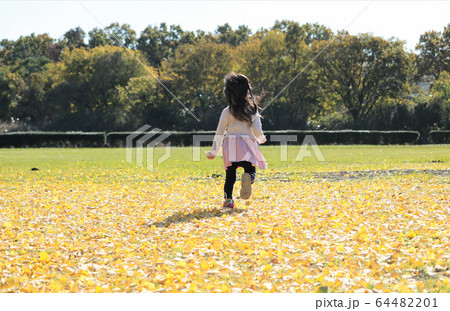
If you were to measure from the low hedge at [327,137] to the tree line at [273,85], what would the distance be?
9055 mm

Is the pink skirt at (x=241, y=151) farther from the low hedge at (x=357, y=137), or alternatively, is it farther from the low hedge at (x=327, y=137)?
the low hedge at (x=357, y=137)

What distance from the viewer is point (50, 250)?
5.75 meters

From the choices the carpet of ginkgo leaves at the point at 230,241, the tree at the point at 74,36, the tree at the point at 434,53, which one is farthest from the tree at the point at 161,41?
the carpet of ginkgo leaves at the point at 230,241

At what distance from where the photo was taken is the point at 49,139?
1751 inches

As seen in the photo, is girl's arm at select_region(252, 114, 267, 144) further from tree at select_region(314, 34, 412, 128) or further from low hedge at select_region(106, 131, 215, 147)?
tree at select_region(314, 34, 412, 128)

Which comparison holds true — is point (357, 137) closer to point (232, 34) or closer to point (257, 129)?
point (257, 129)

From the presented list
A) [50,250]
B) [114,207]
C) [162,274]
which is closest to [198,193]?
[114,207]

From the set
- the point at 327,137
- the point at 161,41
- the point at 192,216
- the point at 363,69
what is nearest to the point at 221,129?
the point at 192,216

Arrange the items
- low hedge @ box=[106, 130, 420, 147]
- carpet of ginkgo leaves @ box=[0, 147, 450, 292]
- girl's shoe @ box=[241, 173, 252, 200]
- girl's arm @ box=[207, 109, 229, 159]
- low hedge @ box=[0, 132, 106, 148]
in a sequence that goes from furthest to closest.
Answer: low hedge @ box=[106, 130, 420, 147]
low hedge @ box=[0, 132, 106, 148]
girl's arm @ box=[207, 109, 229, 159]
girl's shoe @ box=[241, 173, 252, 200]
carpet of ginkgo leaves @ box=[0, 147, 450, 292]

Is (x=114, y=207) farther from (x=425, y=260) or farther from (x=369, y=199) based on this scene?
(x=425, y=260)

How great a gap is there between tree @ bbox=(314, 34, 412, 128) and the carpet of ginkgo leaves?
50627mm

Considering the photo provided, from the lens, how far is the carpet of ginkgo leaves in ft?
14.3

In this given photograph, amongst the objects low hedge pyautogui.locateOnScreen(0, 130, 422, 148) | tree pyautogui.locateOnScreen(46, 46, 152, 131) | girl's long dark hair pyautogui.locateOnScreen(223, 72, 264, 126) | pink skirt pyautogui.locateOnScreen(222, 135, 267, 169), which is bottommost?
low hedge pyautogui.locateOnScreen(0, 130, 422, 148)

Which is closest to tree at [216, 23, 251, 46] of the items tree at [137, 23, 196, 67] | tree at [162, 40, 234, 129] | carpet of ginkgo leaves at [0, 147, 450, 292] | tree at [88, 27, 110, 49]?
tree at [137, 23, 196, 67]
